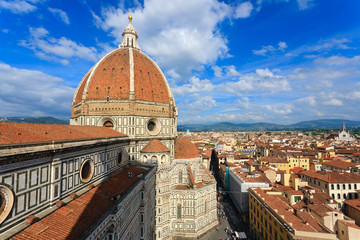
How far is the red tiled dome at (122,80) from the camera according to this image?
26609mm

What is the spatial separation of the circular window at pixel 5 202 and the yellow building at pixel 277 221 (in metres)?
20.5

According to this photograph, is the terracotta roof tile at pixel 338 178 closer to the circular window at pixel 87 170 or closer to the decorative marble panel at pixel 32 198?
the circular window at pixel 87 170

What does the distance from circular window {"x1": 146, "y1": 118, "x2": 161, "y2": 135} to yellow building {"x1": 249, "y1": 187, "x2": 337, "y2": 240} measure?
1726 centimetres

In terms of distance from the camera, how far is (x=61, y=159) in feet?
39.5

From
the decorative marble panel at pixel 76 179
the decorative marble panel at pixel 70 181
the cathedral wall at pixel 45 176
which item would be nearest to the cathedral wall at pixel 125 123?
the cathedral wall at pixel 45 176

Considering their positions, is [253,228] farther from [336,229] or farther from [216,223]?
[336,229]

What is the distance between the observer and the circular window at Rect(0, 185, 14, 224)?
328 inches

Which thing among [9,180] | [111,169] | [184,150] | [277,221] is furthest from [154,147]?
[9,180]

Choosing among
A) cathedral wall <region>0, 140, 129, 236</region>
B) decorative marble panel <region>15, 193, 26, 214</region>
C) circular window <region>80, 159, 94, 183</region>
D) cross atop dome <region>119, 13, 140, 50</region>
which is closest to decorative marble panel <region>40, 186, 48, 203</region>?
cathedral wall <region>0, 140, 129, 236</region>

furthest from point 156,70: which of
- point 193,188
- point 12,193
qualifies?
point 12,193

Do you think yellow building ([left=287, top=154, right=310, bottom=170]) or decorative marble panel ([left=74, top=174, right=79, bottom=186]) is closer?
decorative marble panel ([left=74, top=174, right=79, bottom=186])

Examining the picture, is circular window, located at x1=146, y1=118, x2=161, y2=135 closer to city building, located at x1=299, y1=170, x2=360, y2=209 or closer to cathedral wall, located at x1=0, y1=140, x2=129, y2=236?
cathedral wall, located at x1=0, y1=140, x2=129, y2=236

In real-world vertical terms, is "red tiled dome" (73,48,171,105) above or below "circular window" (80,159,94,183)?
above

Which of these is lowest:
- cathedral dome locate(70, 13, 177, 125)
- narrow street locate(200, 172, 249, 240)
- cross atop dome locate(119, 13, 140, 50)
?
narrow street locate(200, 172, 249, 240)
